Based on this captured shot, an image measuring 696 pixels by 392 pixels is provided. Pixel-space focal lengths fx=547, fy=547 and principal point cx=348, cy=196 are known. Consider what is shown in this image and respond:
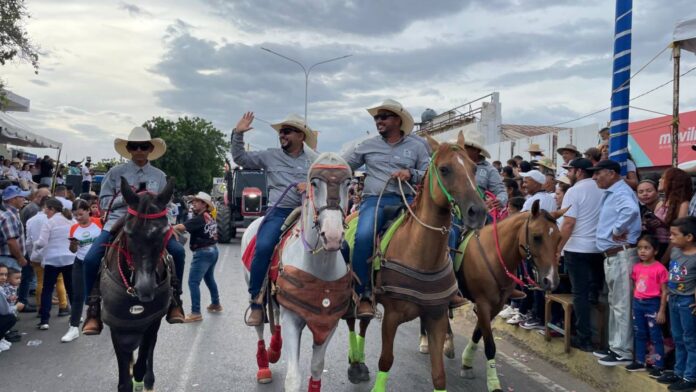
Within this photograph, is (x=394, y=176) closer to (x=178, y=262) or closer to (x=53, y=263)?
(x=178, y=262)

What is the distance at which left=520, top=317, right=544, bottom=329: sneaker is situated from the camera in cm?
754

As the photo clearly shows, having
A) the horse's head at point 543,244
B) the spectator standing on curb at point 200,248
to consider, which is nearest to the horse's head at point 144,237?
the horse's head at point 543,244

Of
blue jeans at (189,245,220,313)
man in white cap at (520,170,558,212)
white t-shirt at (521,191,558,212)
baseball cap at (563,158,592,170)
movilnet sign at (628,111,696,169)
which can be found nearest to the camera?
baseball cap at (563,158,592,170)

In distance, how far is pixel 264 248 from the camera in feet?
16.8

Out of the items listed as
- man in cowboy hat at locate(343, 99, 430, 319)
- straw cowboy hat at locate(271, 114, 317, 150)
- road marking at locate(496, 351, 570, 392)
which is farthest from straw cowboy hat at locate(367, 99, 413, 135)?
road marking at locate(496, 351, 570, 392)

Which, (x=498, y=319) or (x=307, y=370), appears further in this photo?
(x=498, y=319)

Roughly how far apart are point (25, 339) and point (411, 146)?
607 cm

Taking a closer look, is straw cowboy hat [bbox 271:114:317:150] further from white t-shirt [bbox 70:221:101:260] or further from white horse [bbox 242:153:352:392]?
white t-shirt [bbox 70:221:101:260]

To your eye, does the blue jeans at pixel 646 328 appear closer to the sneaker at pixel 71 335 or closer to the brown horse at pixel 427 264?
the brown horse at pixel 427 264

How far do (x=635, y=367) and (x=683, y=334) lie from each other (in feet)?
2.62

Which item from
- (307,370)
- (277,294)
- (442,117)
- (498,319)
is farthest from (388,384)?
(442,117)

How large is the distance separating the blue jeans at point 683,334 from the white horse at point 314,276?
300 cm

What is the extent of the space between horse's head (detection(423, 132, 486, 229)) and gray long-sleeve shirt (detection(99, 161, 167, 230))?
8.72ft

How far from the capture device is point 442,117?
3144 centimetres
